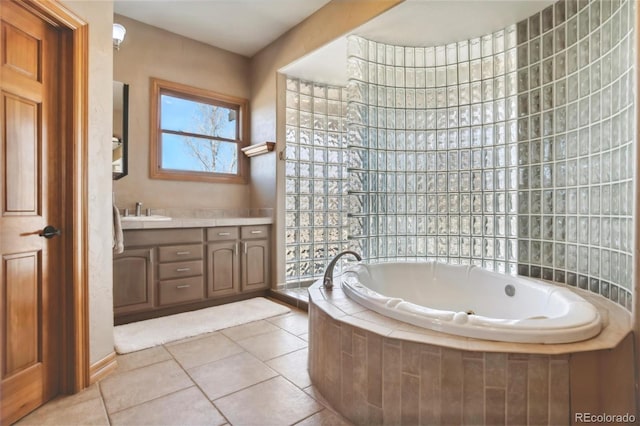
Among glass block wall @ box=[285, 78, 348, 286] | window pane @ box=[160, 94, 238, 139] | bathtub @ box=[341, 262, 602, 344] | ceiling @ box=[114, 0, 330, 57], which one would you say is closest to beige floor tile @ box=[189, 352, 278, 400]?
bathtub @ box=[341, 262, 602, 344]

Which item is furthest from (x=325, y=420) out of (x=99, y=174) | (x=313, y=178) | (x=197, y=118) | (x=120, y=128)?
(x=197, y=118)

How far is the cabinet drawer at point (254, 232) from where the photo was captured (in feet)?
10.8

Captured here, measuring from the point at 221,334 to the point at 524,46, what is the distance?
2.91 metres

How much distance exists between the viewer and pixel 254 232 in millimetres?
3369

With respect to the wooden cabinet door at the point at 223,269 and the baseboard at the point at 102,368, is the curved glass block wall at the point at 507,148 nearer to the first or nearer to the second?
the wooden cabinet door at the point at 223,269

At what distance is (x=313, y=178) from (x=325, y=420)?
2513mm

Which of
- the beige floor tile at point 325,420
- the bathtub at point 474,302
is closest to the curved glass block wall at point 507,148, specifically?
the bathtub at point 474,302

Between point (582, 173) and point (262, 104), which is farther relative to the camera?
point (262, 104)

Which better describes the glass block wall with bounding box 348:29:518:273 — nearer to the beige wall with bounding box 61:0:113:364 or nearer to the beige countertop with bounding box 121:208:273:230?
the beige countertop with bounding box 121:208:273:230

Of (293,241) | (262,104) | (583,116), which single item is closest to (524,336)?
(583,116)

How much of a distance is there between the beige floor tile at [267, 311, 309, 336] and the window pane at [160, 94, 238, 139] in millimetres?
2066

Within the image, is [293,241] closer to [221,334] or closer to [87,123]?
[221,334]

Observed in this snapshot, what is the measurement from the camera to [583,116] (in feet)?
6.38

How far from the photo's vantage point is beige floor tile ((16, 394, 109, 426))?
145 centimetres
